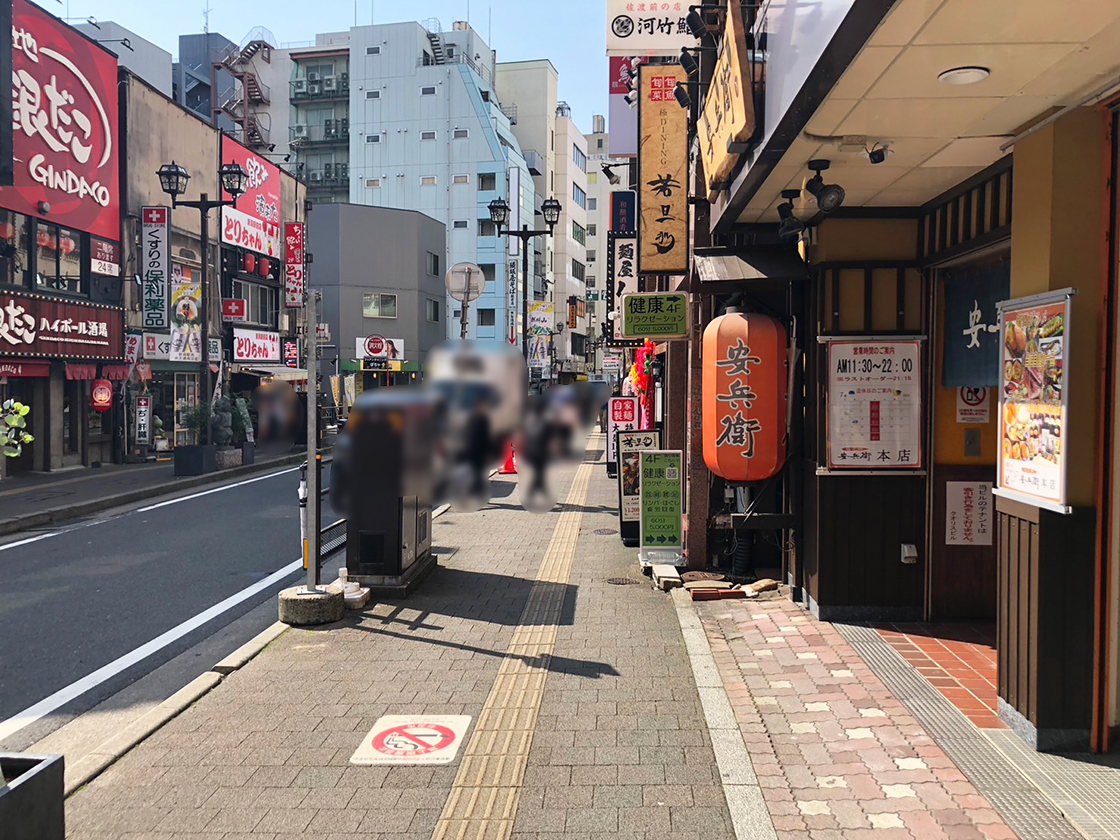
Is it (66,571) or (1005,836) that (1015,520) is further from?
(66,571)

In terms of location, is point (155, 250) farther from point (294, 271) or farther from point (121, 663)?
point (294, 271)

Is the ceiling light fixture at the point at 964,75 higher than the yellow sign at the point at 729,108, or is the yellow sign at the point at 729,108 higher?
the yellow sign at the point at 729,108

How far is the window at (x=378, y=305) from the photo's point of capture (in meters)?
2.53

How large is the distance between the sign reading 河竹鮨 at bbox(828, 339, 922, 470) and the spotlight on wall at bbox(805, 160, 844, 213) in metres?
2.79

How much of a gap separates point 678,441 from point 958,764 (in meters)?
9.08

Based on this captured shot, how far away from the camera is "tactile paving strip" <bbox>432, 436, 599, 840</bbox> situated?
6.21 metres

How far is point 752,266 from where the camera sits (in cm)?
1077

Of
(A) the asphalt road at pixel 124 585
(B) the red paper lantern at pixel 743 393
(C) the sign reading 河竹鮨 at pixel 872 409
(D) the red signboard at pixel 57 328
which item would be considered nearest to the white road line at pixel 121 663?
(A) the asphalt road at pixel 124 585

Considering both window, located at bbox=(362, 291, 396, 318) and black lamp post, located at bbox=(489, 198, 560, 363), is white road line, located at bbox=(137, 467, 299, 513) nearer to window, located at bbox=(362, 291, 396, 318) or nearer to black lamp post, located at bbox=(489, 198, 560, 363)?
black lamp post, located at bbox=(489, 198, 560, 363)

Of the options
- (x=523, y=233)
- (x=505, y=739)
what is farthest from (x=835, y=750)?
(x=523, y=233)

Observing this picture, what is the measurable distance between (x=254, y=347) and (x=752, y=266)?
29.0 feet

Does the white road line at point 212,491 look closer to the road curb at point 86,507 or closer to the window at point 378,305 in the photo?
the road curb at point 86,507

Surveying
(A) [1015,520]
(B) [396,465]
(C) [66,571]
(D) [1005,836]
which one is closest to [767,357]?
(A) [1015,520]

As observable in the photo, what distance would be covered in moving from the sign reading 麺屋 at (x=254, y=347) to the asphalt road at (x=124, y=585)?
7.56m
